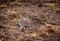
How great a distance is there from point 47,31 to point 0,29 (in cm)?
82

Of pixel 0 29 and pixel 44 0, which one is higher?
pixel 44 0

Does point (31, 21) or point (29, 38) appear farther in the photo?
point (31, 21)

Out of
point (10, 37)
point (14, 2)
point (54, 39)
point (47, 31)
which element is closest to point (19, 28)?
point (10, 37)

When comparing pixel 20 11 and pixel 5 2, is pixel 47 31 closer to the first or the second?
pixel 20 11

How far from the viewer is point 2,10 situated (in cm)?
305

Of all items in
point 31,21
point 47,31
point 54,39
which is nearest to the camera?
point 54,39

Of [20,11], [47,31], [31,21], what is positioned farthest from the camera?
[20,11]

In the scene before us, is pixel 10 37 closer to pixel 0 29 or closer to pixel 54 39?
pixel 0 29

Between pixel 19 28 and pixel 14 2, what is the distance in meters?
Answer: 1.34

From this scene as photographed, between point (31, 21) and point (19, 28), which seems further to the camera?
point (31, 21)

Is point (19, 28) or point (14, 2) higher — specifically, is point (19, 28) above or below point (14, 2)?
below

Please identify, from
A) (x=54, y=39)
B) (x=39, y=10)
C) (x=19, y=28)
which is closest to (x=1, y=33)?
(x=19, y=28)

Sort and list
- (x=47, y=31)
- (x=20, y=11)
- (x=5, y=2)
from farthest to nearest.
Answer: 1. (x=5, y=2)
2. (x=20, y=11)
3. (x=47, y=31)

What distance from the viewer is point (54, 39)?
206cm
